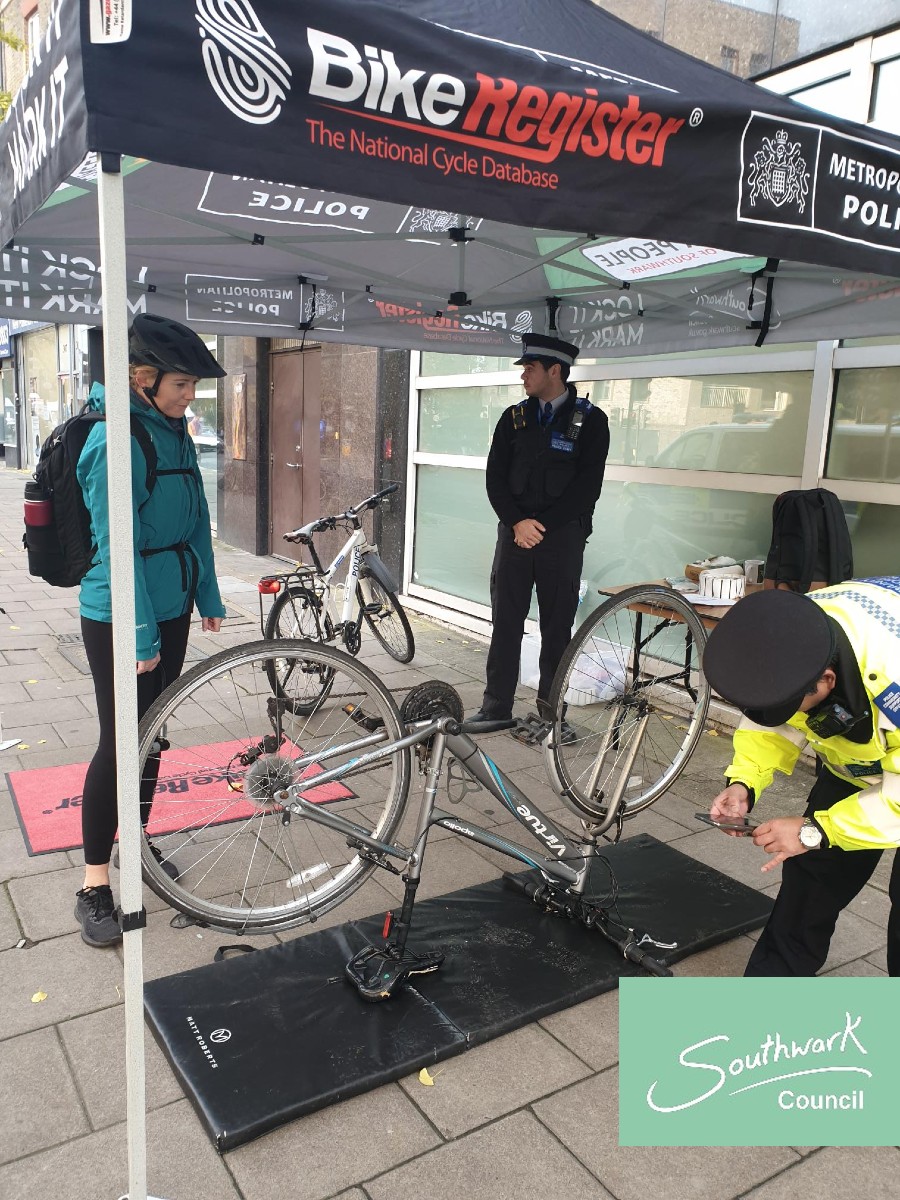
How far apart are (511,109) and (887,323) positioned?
2.44 metres

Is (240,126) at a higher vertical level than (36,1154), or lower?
higher

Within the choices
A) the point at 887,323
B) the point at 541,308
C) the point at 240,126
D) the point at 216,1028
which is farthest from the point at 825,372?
the point at 216,1028

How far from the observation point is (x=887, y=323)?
3.61m

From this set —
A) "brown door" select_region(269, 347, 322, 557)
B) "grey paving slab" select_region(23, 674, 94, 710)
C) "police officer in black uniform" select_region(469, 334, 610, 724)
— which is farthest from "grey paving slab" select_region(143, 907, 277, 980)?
"brown door" select_region(269, 347, 322, 557)

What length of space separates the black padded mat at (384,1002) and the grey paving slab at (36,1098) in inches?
9.5

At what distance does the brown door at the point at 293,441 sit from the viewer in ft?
30.6

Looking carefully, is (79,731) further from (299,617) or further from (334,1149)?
(334,1149)

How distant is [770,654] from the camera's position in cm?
181

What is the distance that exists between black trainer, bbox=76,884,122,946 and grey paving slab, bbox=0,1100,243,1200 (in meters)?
0.75

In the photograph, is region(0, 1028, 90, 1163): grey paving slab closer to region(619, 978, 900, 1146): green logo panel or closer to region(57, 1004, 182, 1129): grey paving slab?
region(57, 1004, 182, 1129): grey paving slab

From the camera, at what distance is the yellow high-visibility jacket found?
192 cm

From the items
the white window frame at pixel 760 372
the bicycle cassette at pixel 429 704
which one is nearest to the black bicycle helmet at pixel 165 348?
the bicycle cassette at pixel 429 704

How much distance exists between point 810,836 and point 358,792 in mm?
2321

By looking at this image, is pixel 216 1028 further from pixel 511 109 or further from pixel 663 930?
pixel 511 109
